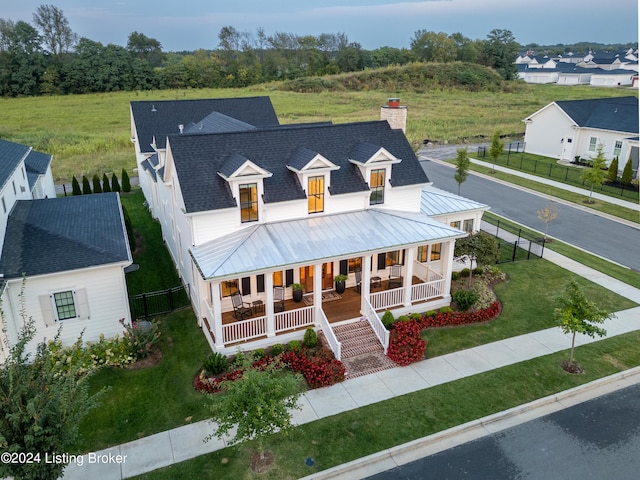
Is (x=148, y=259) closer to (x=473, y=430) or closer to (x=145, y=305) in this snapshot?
(x=145, y=305)

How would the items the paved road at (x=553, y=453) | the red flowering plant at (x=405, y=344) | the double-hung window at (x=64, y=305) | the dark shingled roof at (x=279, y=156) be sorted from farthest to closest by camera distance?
the dark shingled roof at (x=279, y=156), the red flowering plant at (x=405, y=344), the double-hung window at (x=64, y=305), the paved road at (x=553, y=453)

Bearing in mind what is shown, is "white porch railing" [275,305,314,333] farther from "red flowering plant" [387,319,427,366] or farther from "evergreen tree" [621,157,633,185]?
"evergreen tree" [621,157,633,185]

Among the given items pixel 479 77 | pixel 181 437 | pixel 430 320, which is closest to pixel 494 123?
pixel 479 77

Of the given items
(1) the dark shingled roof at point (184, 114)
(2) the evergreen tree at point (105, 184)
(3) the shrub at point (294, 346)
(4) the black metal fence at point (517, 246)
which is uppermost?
(1) the dark shingled roof at point (184, 114)

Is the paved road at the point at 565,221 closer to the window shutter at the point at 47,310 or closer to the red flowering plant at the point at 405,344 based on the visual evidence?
the red flowering plant at the point at 405,344

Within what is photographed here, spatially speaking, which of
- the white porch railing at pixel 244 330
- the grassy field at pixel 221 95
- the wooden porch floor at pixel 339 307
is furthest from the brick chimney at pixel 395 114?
the grassy field at pixel 221 95

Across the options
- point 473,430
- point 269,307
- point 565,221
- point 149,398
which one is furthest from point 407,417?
point 565,221
